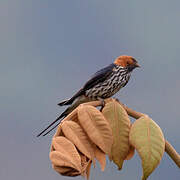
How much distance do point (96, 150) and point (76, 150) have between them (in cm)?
9

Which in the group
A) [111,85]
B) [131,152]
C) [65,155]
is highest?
[111,85]

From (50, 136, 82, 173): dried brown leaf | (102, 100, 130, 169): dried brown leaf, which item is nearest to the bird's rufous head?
(102, 100, 130, 169): dried brown leaf

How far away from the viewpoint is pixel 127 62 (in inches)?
98.4

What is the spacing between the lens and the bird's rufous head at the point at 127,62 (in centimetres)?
247

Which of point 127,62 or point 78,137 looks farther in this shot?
point 127,62

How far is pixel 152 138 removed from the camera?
109 centimetres

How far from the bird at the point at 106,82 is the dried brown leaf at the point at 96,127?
1.22 metres

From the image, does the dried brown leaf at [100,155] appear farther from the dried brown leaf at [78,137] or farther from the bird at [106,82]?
the bird at [106,82]

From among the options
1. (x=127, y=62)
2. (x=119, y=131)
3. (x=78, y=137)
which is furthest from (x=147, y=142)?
(x=127, y=62)

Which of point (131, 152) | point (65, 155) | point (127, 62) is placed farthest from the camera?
point (127, 62)

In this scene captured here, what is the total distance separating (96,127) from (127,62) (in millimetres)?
1451

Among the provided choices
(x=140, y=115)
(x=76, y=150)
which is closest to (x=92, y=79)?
(x=140, y=115)

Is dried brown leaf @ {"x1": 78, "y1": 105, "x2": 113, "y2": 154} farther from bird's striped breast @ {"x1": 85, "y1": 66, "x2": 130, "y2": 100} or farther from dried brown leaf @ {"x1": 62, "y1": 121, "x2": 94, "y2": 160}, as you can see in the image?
bird's striped breast @ {"x1": 85, "y1": 66, "x2": 130, "y2": 100}

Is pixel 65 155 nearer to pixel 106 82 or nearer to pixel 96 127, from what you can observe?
pixel 96 127
